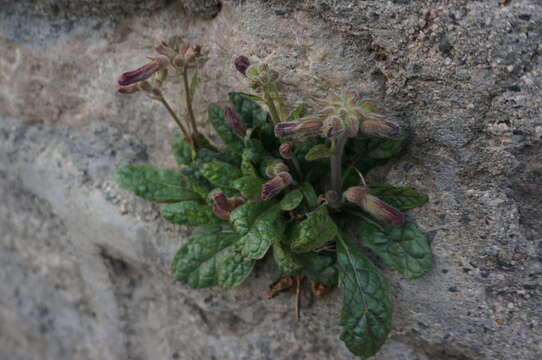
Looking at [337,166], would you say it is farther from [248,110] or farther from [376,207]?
[248,110]

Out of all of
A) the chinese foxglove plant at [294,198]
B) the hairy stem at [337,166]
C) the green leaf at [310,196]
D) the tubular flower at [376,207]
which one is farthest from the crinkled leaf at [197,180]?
the tubular flower at [376,207]

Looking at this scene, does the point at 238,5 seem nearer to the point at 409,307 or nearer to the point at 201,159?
the point at 201,159

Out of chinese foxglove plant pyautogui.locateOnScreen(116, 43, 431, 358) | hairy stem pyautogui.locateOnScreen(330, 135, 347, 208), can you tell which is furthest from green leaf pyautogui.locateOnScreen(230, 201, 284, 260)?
hairy stem pyautogui.locateOnScreen(330, 135, 347, 208)

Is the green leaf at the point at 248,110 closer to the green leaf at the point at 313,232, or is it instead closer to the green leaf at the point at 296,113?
the green leaf at the point at 296,113

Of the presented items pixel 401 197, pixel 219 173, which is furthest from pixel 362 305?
pixel 219 173

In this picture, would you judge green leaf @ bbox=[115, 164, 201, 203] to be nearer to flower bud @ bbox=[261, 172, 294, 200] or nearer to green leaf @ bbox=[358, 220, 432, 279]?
flower bud @ bbox=[261, 172, 294, 200]

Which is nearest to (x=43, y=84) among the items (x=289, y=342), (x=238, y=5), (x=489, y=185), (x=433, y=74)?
(x=238, y=5)

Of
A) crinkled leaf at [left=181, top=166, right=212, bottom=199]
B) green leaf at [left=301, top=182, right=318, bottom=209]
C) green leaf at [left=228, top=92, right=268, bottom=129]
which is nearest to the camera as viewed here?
green leaf at [left=301, top=182, right=318, bottom=209]
